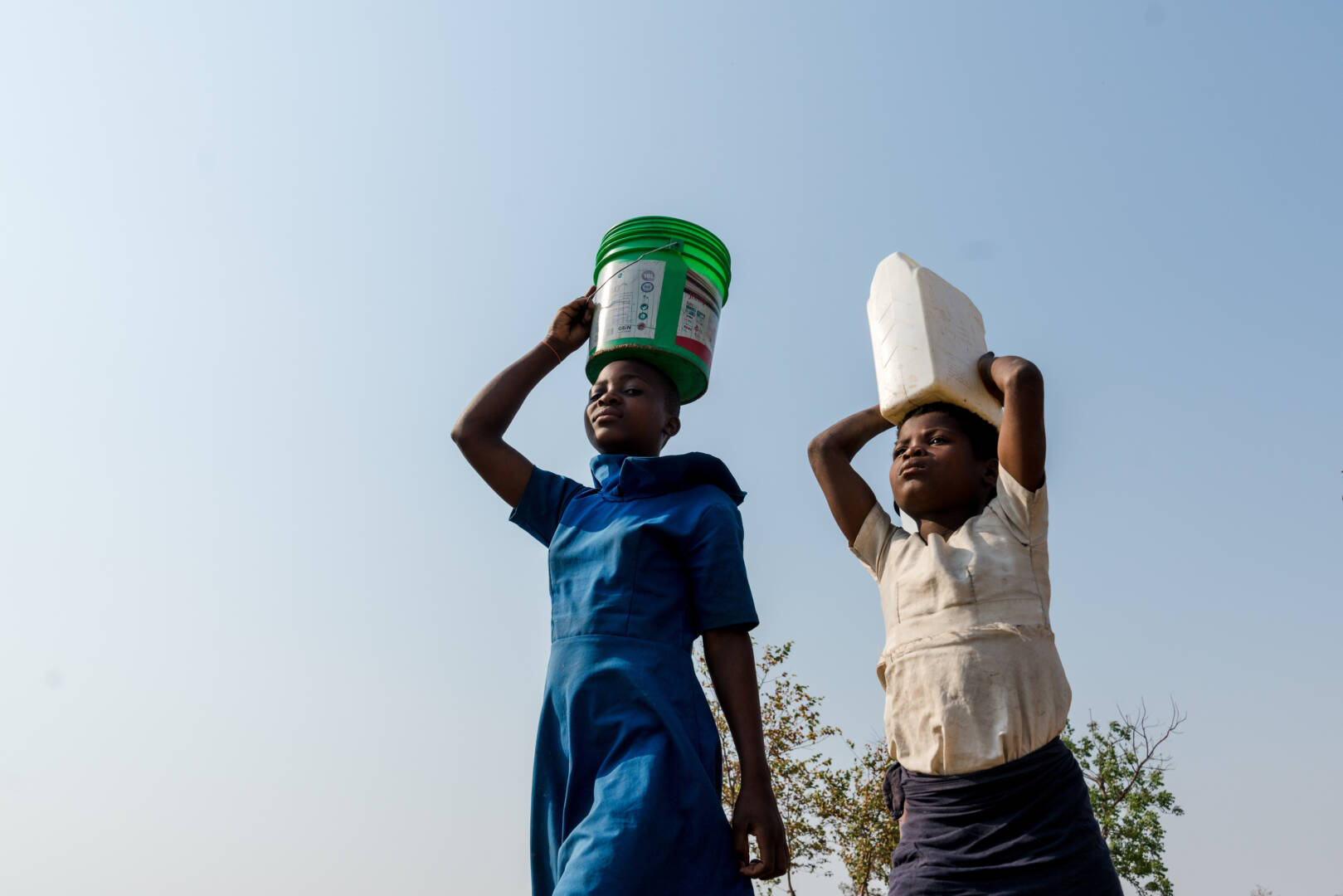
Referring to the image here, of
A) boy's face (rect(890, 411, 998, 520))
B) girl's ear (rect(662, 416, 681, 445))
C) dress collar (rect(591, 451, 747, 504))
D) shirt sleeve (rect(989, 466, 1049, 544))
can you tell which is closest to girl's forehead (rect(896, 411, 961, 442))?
boy's face (rect(890, 411, 998, 520))

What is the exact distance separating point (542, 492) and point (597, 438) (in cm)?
22

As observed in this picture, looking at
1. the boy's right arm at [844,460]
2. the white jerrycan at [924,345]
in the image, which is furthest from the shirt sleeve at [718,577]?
the white jerrycan at [924,345]

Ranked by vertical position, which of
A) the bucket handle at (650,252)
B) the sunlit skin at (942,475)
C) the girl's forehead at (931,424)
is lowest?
the sunlit skin at (942,475)

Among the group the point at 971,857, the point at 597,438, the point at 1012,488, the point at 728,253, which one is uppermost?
the point at 728,253

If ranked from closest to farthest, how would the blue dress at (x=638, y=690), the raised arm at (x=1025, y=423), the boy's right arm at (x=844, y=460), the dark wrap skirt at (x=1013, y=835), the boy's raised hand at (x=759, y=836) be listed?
1. the blue dress at (x=638, y=690)
2. the boy's raised hand at (x=759, y=836)
3. the dark wrap skirt at (x=1013, y=835)
4. the raised arm at (x=1025, y=423)
5. the boy's right arm at (x=844, y=460)

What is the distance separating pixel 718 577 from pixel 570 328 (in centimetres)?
105

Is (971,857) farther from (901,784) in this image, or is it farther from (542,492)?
(542,492)

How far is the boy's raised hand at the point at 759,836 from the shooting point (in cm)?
233

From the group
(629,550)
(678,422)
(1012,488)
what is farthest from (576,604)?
(1012,488)

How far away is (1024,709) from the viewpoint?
2.58 meters

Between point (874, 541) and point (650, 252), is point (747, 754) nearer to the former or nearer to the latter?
point (874, 541)

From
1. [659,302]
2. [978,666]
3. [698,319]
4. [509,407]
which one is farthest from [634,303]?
[978,666]

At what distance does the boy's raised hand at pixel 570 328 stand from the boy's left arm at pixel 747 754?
1.07 metres

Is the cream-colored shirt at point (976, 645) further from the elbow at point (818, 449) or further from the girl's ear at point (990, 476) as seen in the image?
the elbow at point (818, 449)
